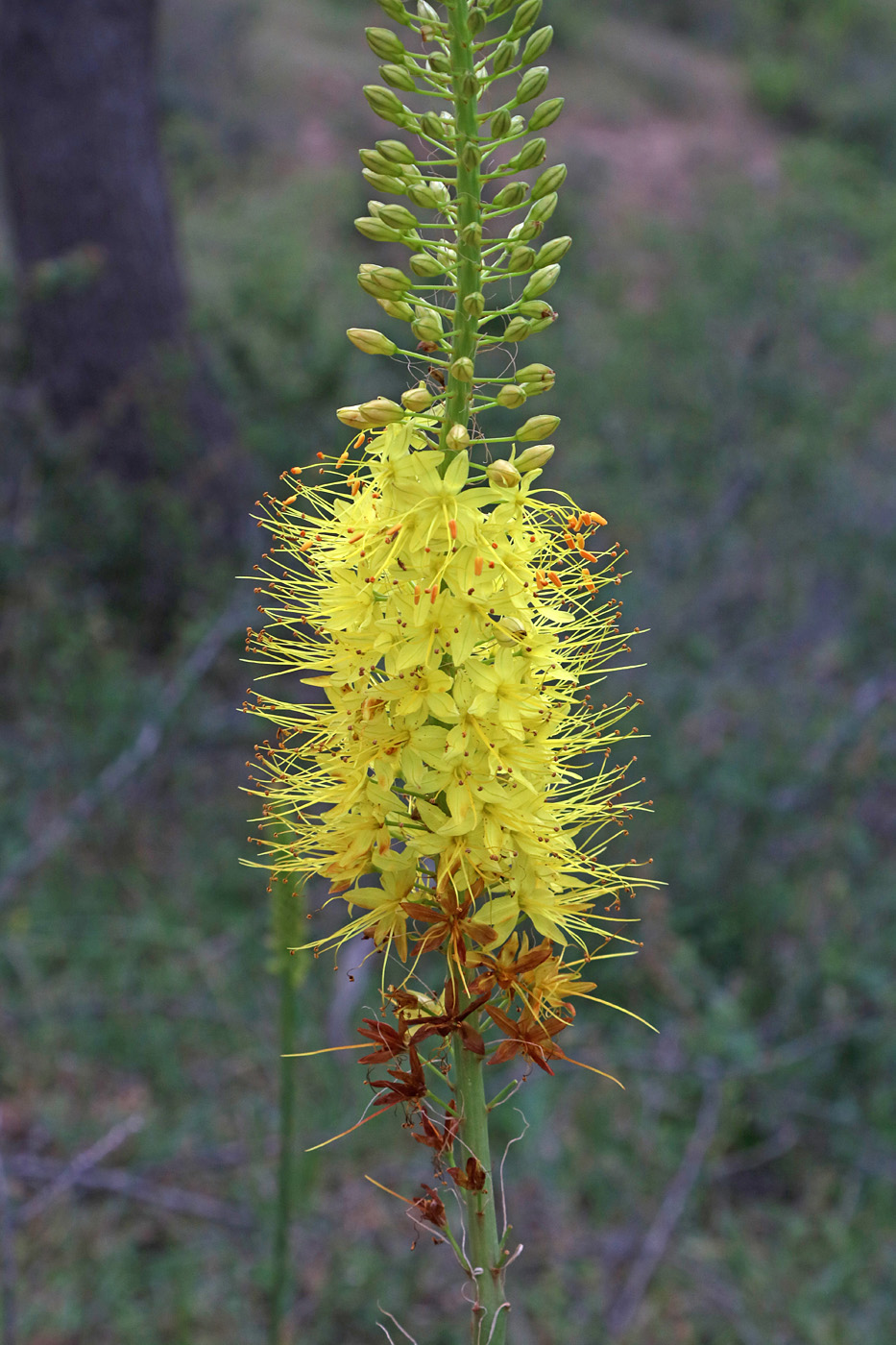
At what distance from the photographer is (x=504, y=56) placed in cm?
214

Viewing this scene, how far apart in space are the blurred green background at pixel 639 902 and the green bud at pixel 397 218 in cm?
345

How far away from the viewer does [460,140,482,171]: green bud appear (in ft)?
6.79

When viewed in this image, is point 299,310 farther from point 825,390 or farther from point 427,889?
point 427,889

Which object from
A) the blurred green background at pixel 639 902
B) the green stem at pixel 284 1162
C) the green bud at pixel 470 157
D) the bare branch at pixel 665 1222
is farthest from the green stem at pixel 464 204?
the bare branch at pixel 665 1222

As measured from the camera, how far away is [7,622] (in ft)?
22.9

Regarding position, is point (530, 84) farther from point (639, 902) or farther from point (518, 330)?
point (639, 902)

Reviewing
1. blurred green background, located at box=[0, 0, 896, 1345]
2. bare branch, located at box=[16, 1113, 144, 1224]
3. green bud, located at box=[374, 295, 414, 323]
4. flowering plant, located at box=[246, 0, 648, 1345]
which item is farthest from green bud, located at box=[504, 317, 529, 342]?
blurred green background, located at box=[0, 0, 896, 1345]

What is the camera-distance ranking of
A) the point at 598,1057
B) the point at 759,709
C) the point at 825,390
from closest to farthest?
1. the point at 598,1057
2. the point at 759,709
3. the point at 825,390

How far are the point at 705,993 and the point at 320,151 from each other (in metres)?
21.9

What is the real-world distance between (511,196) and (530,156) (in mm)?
84

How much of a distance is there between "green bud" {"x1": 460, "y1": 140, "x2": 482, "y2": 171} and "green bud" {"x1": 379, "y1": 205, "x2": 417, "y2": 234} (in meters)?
0.17

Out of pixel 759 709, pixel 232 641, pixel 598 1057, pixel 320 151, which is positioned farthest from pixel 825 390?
pixel 320 151

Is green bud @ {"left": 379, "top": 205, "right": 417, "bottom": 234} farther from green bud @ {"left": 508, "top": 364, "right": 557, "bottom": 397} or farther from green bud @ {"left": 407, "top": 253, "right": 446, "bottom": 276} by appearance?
green bud @ {"left": 508, "top": 364, "right": 557, "bottom": 397}

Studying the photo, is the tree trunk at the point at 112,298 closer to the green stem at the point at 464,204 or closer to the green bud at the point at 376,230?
the green bud at the point at 376,230
